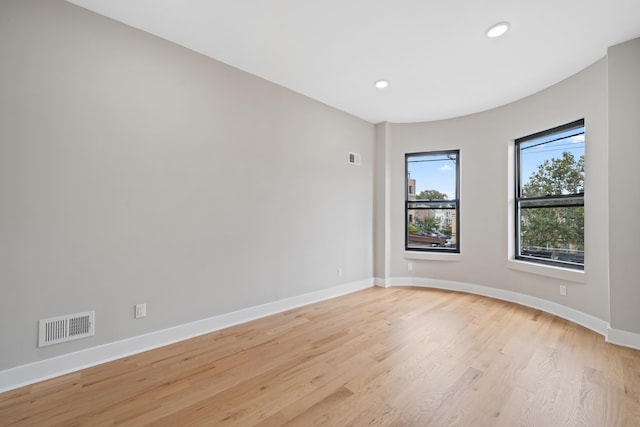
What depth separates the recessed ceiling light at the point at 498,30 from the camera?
2.22m

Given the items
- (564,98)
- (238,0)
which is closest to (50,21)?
(238,0)

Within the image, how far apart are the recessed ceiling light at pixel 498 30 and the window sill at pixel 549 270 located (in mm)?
2678

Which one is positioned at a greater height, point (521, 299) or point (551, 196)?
point (551, 196)

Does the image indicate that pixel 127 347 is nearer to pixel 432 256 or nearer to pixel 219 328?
pixel 219 328

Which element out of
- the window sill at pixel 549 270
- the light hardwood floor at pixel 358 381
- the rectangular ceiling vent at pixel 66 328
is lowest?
the light hardwood floor at pixel 358 381

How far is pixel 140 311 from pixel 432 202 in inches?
167

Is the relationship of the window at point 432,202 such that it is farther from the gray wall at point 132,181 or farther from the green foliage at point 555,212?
the gray wall at point 132,181

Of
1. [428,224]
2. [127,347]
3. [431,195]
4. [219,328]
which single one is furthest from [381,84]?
[127,347]

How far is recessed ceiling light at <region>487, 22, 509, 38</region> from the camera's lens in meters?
2.22

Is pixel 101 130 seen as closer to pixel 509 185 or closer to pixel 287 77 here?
pixel 287 77

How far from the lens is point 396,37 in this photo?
2414 millimetres

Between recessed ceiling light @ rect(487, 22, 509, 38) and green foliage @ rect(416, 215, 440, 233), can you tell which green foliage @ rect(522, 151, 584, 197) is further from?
recessed ceiling light @ rect(487, 22, 509, 38)

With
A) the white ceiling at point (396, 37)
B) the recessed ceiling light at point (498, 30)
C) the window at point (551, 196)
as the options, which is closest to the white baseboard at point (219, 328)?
the window at point (551, 196)

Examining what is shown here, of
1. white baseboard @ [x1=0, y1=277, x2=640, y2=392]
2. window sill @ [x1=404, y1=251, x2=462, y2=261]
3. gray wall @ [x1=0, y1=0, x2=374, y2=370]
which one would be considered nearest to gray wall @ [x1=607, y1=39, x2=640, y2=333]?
white baseboard @ [x1=0, y1=277, x2=640, y2=392]
